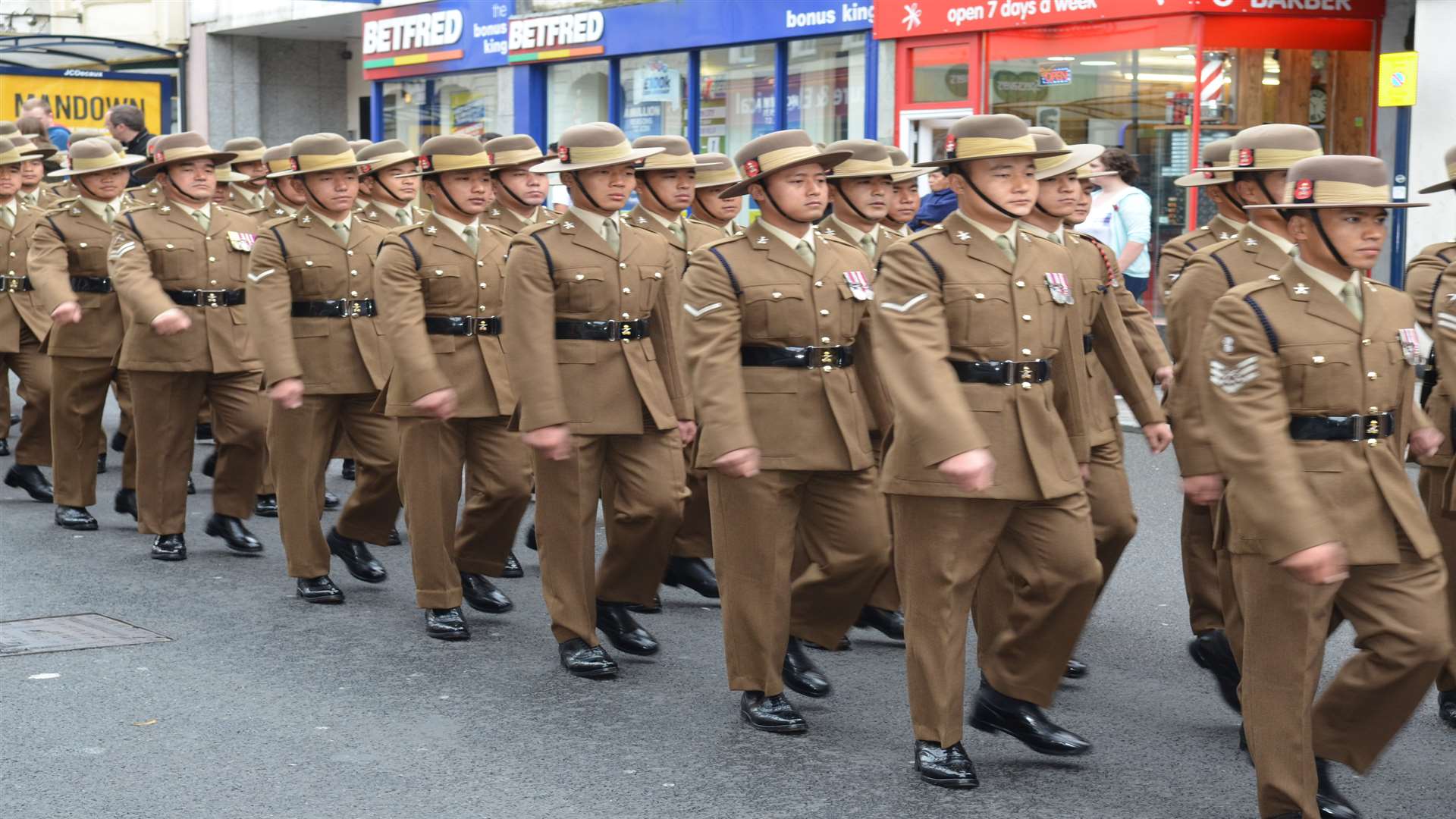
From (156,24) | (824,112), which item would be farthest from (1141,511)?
(156,24)

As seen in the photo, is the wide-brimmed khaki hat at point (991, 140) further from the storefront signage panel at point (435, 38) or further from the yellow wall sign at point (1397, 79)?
the storefront signage panel at point (435, 38)

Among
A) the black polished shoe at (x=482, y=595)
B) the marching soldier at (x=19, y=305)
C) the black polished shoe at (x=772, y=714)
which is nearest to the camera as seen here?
the black polished shoe at (x=772, y=714)

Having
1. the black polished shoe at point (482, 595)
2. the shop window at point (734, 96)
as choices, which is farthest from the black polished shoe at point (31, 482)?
the shop window at point (734, 96)

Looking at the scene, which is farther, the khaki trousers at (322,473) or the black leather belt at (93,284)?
the black leather belt at (93,284)

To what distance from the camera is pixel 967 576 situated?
5.56 m

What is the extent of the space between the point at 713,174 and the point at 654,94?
1491cm

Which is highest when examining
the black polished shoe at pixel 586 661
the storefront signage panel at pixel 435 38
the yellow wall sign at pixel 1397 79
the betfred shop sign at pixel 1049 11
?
the storefront signage panel at pixel 435 38

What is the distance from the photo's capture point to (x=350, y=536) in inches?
335

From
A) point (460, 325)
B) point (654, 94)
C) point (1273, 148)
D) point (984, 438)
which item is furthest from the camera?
point (654, 94)

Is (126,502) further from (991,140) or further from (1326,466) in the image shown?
(1326,466)

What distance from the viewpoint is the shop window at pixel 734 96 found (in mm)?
22250

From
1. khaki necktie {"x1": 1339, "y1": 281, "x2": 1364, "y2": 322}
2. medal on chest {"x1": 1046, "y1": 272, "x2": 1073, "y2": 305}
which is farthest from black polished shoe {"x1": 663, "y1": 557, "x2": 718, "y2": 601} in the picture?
khaki necktie {"x1": 1339, "y1": 281, "x2": 1364, "y2": 322}

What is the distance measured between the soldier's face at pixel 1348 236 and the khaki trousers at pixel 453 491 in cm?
362

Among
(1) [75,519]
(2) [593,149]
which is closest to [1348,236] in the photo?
(2) [593,149]
